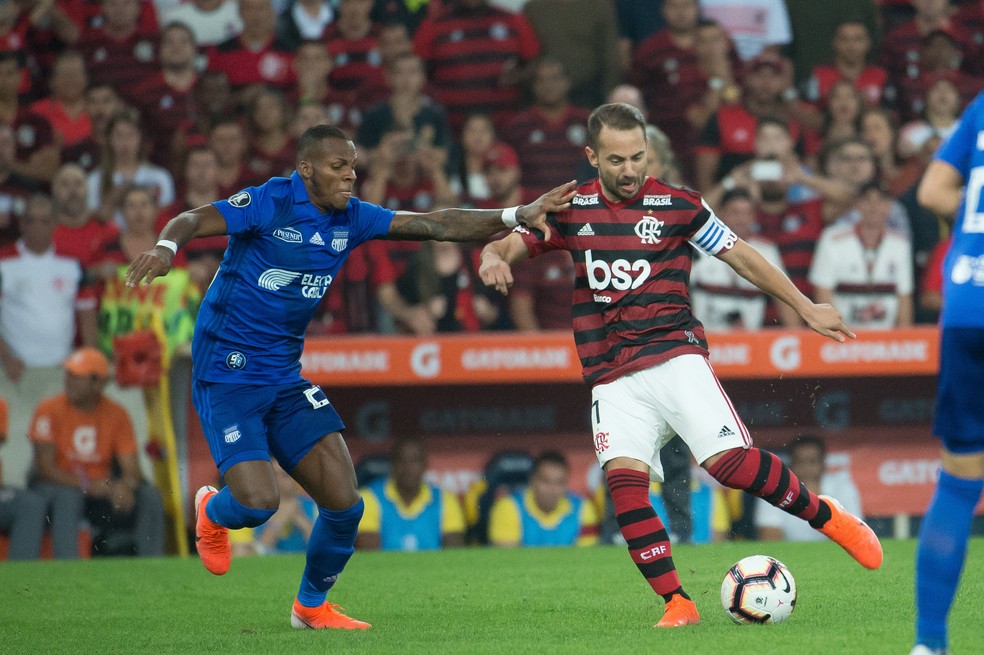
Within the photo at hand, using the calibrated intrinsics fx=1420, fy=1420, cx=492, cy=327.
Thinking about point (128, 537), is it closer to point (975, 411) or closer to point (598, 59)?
point (598, 59)

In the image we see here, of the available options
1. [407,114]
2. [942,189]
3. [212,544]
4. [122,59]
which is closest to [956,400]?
[942,189]

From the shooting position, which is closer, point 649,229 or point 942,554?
point 942,554

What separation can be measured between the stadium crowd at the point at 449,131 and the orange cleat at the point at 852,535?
4324 millimetres

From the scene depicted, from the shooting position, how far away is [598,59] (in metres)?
11.7

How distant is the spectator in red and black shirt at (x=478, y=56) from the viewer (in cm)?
1177

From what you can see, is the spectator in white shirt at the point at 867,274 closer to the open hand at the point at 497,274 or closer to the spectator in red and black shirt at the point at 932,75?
the spectator in red and black shirt at the point at 932,75

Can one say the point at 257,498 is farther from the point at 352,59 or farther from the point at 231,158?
the point at 352,59

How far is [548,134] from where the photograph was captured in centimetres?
1120

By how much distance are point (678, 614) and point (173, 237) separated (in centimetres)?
249

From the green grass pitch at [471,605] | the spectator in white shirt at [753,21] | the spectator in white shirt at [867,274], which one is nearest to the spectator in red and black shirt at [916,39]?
the spectator in white shirt at [753,21]

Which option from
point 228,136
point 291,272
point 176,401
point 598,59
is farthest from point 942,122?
point 291,272

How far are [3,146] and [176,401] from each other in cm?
266

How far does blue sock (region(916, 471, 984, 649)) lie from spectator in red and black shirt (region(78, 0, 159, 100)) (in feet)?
29.9

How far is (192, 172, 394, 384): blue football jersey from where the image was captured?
6008mm
